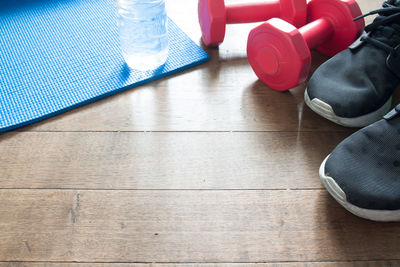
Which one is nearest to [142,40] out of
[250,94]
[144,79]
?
[144,79]

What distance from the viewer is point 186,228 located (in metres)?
0.80

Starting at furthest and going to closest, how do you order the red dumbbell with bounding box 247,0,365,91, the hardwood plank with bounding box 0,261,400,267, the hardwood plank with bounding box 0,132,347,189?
the red dumbbell with bounding box 247,0,365,91 < the hardwood plank with bounding box 0,132,347,189 < the hardwood plank with bounding box 0,261,400,267

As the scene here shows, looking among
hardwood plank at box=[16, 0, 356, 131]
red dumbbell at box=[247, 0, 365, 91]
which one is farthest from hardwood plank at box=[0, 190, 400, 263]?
red dumbbell at box=[247, 0, 365, 91]

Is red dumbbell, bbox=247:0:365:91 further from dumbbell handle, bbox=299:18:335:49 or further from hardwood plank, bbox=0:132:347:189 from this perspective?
hardwood plank, bbox=0:132:347:189

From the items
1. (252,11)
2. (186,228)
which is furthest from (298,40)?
(186,228)

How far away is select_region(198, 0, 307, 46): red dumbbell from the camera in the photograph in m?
1.14

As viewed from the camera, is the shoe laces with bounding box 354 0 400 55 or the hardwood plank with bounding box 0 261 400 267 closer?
the hardwood plank with bounding box 0 261 400 267

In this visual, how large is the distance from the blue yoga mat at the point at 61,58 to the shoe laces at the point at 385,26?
1.53ft

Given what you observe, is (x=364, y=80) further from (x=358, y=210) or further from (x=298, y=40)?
(x=358, y=210)

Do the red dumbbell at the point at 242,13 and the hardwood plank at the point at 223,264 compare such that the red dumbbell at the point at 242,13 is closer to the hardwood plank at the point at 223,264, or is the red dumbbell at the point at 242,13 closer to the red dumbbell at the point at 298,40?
the red dumbbell at the point at 298,40

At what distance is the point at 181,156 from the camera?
94 centimetres

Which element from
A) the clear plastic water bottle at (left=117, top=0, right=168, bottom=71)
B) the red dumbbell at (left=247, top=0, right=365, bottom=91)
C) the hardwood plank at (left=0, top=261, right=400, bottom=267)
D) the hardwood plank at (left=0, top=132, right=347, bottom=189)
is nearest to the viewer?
the hardwood plank at (left=0, top=261, right=400, bottom=267)

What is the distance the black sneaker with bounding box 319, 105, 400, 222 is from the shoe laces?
8.6 inches

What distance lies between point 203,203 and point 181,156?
145mm
